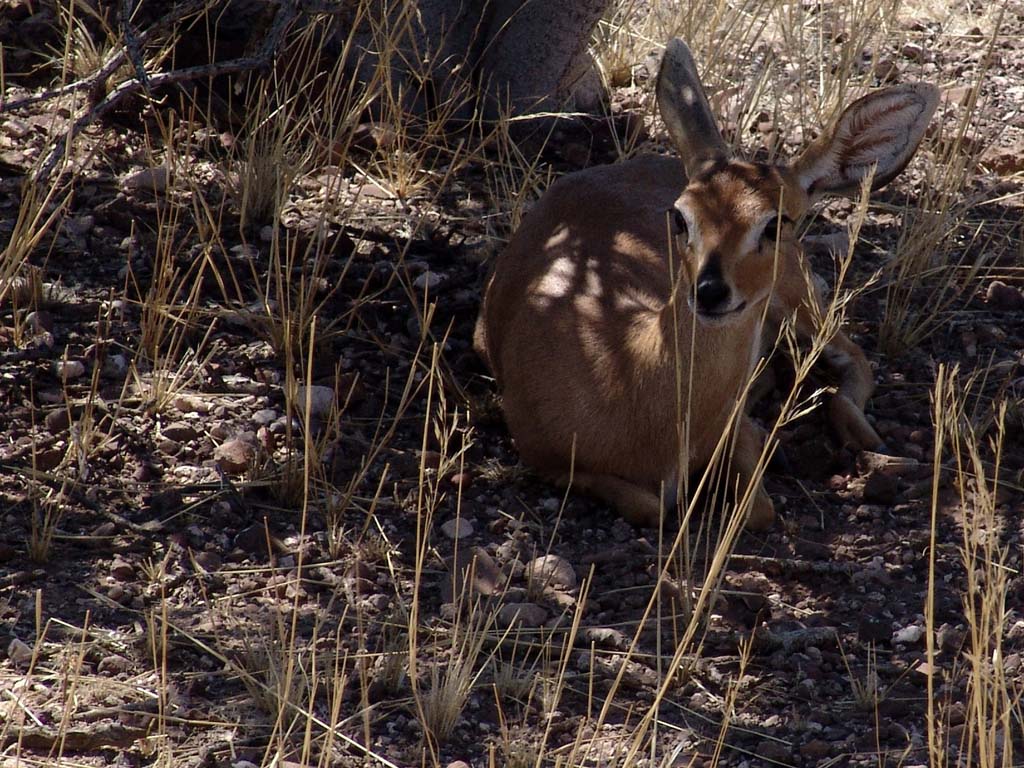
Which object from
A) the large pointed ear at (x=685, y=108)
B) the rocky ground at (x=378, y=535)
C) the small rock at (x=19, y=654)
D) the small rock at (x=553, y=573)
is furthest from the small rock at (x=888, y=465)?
the small rock at (x=19, y=654)

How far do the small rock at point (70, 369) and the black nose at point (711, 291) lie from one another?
222 centimetres

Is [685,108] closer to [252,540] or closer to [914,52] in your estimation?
[252,540]

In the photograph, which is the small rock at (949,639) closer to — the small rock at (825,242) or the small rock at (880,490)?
the small rock at (880,490)

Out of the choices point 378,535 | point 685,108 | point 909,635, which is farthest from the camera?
point 685,108

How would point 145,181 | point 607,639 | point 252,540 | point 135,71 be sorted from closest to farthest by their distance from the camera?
1. point 607,639
2. point 252,540
3. point 135,71
4. point 145,181

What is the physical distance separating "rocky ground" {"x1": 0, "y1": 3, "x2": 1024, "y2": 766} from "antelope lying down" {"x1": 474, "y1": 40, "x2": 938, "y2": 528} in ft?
0.60

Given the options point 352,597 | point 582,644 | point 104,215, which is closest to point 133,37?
point 104,215

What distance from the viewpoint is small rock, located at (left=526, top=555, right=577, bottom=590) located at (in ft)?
13.6

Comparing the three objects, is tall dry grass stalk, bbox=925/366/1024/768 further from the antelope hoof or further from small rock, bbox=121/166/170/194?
small rock, bbox=121/166/170/194

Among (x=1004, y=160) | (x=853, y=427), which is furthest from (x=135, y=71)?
(x=1004, y=160)

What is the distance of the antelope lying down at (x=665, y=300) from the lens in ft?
13.6

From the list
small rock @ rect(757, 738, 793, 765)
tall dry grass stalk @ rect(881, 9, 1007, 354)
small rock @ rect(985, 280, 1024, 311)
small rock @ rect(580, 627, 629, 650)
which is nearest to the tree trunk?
tall dry grass stalk @ rect(881, 9, 1007, 354)

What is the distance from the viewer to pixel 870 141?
4.34 meters

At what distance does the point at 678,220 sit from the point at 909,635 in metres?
1.38
